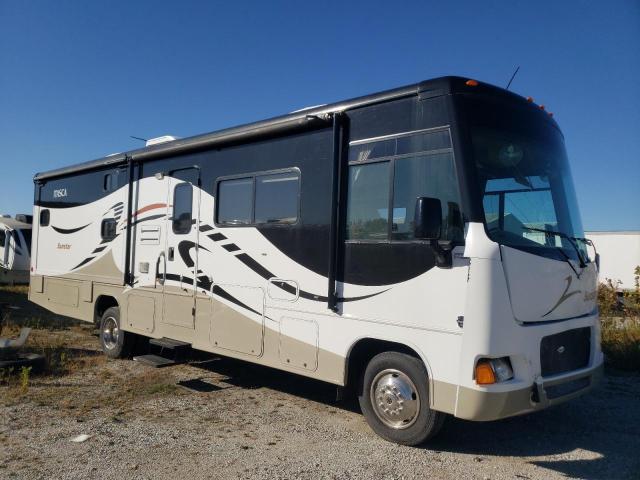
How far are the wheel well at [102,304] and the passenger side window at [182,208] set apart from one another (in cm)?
237

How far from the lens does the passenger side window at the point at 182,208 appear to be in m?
7.10

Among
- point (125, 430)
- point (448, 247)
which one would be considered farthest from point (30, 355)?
point (448, 247)

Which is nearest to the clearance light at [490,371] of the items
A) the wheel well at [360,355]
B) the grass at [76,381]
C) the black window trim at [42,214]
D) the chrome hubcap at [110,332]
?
the wheel well at [360,355]

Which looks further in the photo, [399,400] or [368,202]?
[368,202]

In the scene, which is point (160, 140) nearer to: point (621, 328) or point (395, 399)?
point (395, 399)

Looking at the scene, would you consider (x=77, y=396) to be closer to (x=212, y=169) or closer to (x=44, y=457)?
(x=44, y=457)

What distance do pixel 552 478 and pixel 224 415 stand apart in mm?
3163

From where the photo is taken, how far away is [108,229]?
8711mm

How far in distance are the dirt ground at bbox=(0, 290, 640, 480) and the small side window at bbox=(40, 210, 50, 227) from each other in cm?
407

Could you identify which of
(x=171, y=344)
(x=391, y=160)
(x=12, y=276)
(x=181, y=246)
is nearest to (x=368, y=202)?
(x=391, y=160)

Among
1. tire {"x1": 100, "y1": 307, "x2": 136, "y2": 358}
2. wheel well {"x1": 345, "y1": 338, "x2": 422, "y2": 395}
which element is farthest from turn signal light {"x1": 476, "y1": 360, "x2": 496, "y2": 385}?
tire {"x1": 100, "y1": 307, "x2": 136, "y2": 358}

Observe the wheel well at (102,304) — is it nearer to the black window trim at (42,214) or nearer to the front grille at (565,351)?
the black window trim at (42,214)

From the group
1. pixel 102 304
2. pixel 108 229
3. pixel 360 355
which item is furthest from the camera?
pixel 102 304

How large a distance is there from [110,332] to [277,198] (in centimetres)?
425
